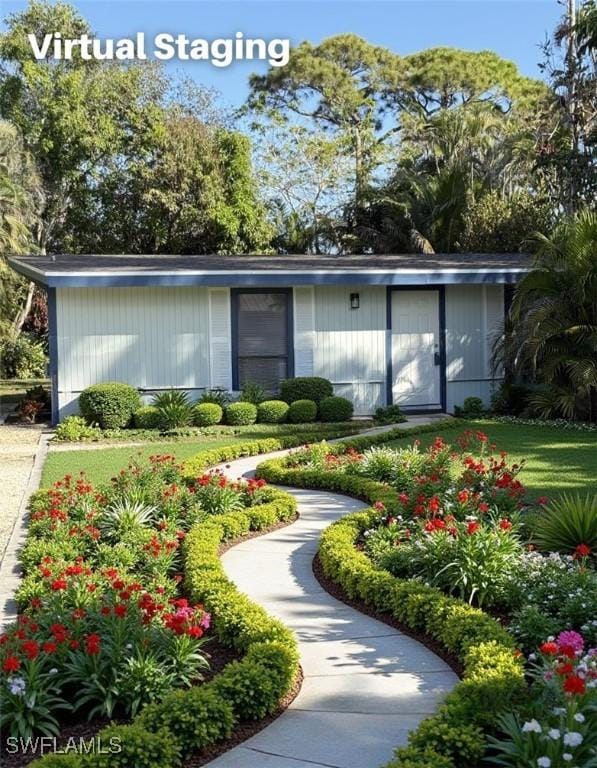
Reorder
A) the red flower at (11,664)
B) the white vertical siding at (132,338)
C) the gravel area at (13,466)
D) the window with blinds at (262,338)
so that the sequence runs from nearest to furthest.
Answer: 1. the red flower at (11,664)
2. the gravel area at (13,466)
3. the white vertical siding at (132,338)
4. the window with blinds at (262,338)

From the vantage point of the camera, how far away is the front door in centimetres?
1744

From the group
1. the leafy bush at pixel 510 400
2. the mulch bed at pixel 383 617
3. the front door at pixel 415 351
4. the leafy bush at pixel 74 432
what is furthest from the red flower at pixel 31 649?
the leafy bush at pixel 510 400

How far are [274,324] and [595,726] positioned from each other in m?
13.8

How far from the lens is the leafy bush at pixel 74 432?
14.5 metres

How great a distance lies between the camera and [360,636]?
17.3ft

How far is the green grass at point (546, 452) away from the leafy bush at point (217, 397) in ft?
12.6

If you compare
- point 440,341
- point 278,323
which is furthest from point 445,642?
point 440,341

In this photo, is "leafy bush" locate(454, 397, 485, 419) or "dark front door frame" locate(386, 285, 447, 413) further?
"dark front door frame" locate(386, 285, 447, 413)

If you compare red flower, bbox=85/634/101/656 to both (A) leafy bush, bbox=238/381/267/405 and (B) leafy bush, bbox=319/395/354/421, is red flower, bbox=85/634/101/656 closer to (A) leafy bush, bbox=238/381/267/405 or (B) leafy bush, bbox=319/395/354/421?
(B) leafy bush, bbox=319/395/354/421

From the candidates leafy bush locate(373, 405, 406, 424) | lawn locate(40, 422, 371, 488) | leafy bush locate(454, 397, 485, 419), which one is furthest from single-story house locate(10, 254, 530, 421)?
lawn locate(40, 422, 371, 488)

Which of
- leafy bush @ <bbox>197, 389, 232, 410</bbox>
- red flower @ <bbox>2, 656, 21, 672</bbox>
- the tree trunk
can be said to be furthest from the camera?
the tree trunk

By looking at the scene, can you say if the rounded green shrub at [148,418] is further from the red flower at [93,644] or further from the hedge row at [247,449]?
the red flower at [93,644]

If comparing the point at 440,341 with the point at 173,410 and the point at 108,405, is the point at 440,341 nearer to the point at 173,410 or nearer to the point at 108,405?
the point at 173,410

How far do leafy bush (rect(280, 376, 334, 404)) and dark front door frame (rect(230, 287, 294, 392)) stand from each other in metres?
0.73
